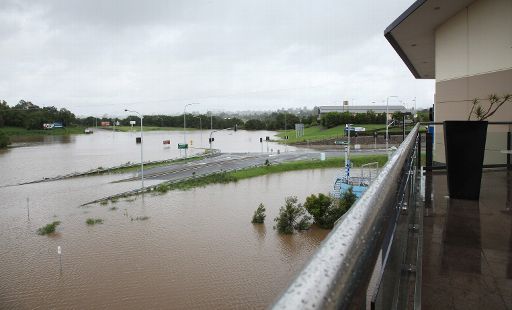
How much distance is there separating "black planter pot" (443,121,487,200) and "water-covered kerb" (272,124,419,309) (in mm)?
5156

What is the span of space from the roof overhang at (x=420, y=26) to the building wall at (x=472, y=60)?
386mm

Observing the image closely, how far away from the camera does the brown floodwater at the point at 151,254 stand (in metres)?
14.2

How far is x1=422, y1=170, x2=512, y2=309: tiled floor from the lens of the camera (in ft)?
8.46

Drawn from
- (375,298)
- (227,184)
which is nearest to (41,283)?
(375,298)

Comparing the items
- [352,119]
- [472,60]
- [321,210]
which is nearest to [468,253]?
[472,60]

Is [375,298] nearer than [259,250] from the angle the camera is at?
Yes

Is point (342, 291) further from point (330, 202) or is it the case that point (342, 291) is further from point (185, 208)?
point (185, 208)

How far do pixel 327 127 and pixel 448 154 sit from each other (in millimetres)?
94007

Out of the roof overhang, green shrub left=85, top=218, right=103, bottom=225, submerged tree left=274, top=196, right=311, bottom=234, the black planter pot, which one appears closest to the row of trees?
green shrub left=85, top=218, right=103, bottom=225

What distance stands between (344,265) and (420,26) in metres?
16.7

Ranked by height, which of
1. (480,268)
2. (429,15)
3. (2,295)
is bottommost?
(2,295)

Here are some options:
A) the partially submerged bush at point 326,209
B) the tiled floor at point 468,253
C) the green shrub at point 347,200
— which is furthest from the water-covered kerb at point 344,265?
the green shrub at point 347,200

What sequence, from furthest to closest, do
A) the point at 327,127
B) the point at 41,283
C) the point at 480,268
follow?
the point at 327,127, the point at 41,283, the point at 480,268

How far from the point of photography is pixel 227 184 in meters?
37.5
